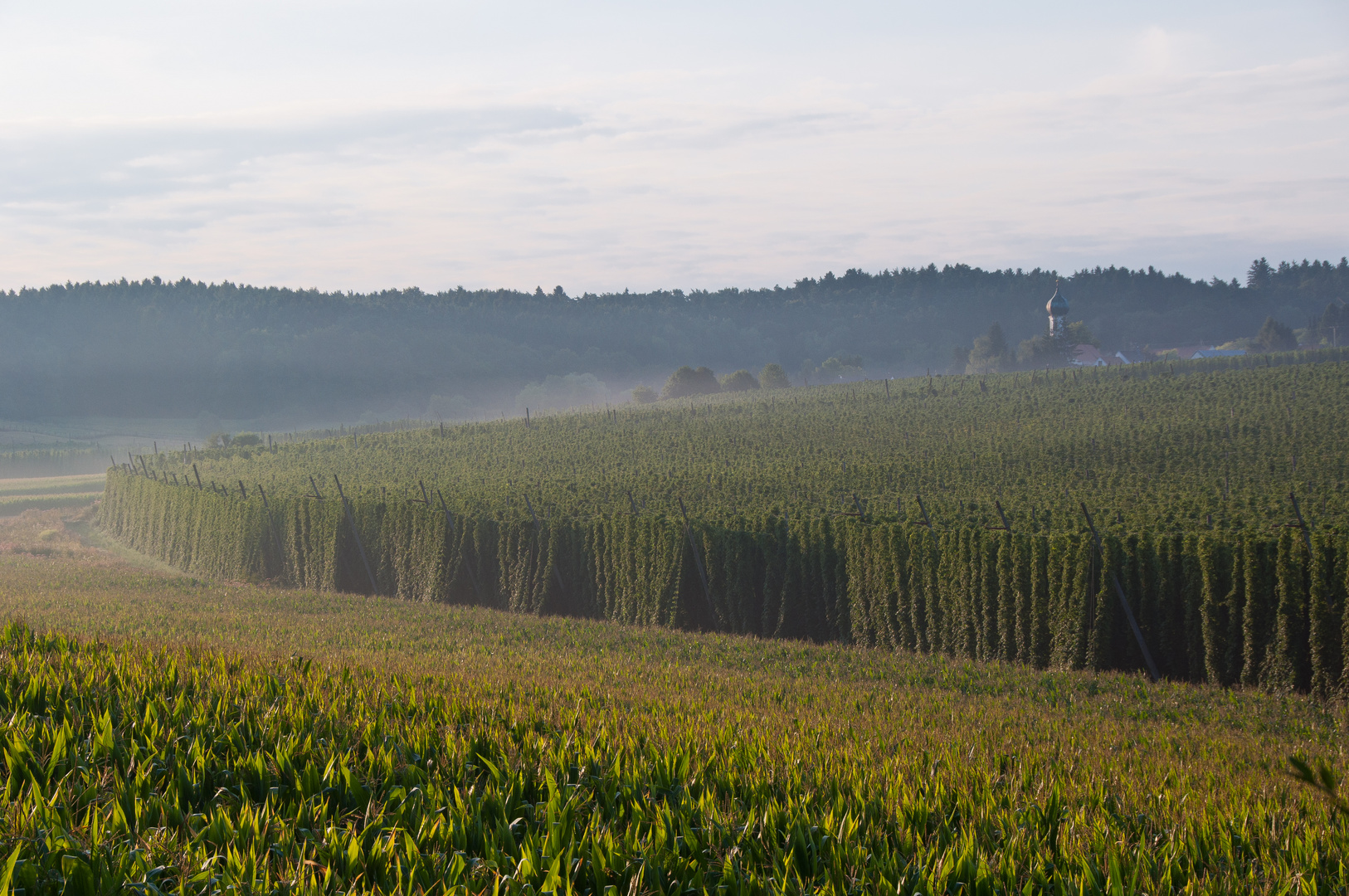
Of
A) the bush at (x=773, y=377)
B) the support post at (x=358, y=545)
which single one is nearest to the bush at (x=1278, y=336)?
the bush at (x=773, y=377)

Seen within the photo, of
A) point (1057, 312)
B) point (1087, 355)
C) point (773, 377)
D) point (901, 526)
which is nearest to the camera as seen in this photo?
point (901, 526)

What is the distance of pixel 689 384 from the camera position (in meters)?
99.1

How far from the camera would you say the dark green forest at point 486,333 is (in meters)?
139

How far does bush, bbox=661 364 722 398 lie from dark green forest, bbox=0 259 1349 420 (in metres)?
38.3

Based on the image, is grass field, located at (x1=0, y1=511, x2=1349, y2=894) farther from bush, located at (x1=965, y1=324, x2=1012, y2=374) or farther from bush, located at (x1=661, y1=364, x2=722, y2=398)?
bush, located at (x1=965, y1=324, x2=1012, y2=374)

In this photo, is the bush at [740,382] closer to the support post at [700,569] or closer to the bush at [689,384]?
the bush at [689,384]

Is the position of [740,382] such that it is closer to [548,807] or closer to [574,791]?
[574,791]

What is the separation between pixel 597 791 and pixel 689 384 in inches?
3719

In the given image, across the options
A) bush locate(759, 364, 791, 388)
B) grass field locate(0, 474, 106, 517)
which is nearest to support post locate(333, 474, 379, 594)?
grass field locate(0, 474, 106, 517)

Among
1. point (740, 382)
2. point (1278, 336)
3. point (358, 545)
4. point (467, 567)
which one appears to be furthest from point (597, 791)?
point (1278, 336)

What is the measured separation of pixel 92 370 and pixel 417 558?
135 m

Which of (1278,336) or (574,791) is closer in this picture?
(574,791)

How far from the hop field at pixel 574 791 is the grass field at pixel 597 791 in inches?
0.8

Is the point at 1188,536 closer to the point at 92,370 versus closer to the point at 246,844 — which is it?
the point at 246,844
